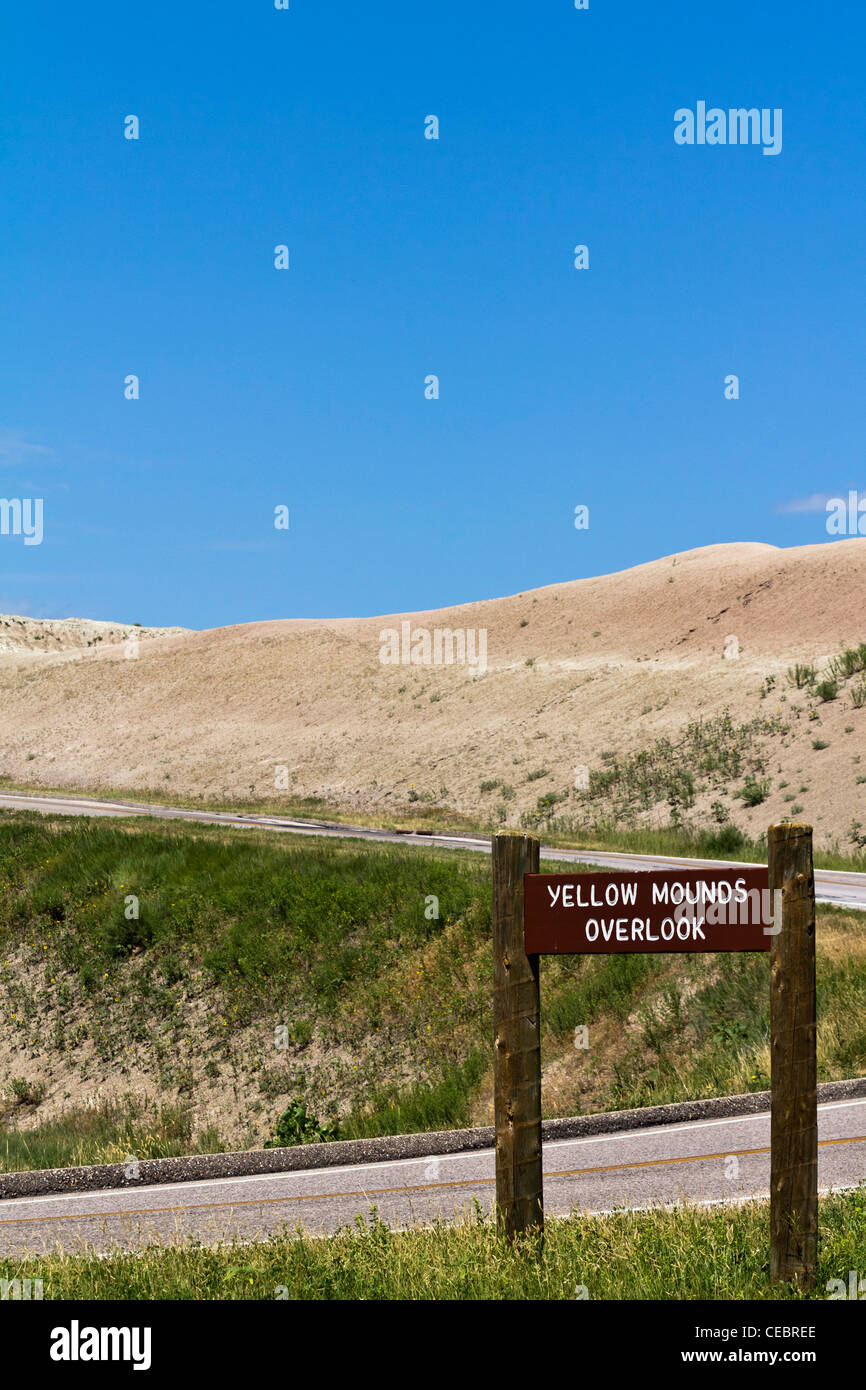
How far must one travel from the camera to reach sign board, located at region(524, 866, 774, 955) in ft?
19.0

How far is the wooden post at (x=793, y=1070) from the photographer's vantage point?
18.4 ft

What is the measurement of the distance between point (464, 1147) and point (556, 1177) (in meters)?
1.64

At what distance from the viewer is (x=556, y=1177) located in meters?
9.16

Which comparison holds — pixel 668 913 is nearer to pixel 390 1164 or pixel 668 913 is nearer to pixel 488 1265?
pixel 488 1265

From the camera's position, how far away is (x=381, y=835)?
3566 centimetres

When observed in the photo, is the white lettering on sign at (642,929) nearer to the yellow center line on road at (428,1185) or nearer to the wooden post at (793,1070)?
the wooden post at (793,1070)

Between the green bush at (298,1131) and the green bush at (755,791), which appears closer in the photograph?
the green bush at (298,1131)

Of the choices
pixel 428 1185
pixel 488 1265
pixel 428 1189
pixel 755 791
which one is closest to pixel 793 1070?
pixel 488 1265

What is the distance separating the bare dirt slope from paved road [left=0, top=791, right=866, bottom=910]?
940 centimetres

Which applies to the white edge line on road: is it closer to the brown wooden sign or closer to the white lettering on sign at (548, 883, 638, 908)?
the brown wooden sign

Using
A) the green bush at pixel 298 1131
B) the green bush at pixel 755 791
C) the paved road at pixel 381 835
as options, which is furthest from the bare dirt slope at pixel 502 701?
the green bush at pixel 298 1131

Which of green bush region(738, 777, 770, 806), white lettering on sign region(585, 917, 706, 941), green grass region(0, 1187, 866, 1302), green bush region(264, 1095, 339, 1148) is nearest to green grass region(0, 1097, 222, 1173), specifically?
green bush region(264, 1095, 339, 1148)

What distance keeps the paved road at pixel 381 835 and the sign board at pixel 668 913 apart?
44.7 feet
